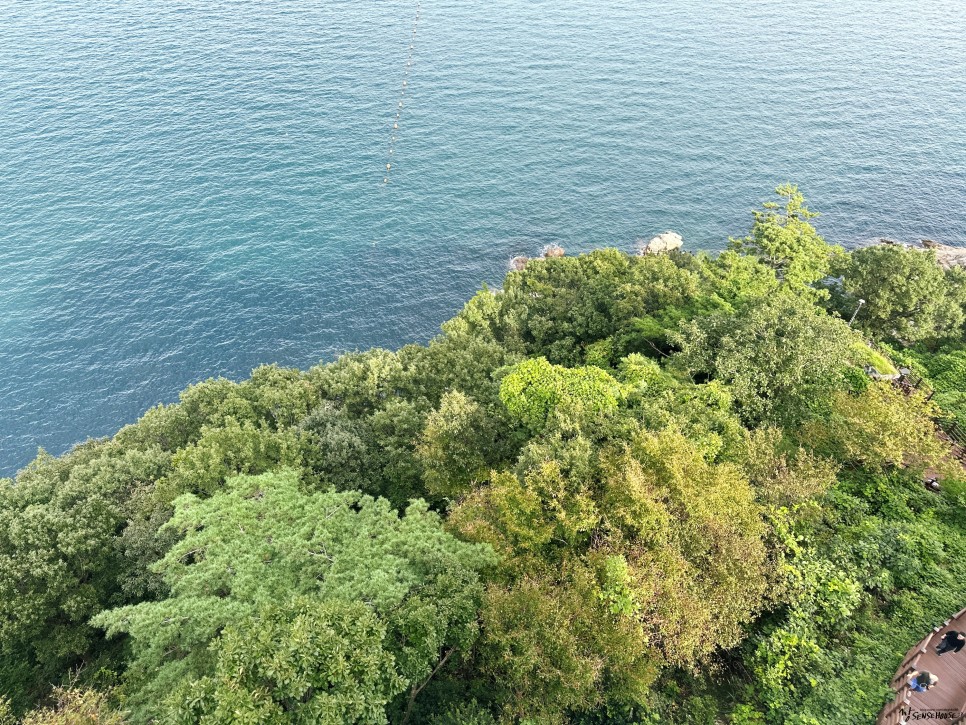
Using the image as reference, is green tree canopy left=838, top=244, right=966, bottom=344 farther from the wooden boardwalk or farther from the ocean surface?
the wooden boardwalk

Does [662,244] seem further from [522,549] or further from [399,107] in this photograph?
[522,549]

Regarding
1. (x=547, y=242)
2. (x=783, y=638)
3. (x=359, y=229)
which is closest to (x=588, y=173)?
(x=547, y=242)

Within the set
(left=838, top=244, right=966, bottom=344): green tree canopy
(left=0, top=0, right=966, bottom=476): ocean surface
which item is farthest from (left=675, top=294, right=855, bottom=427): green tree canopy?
(left=0, top=0, right=966, bottom=476): ocean surface

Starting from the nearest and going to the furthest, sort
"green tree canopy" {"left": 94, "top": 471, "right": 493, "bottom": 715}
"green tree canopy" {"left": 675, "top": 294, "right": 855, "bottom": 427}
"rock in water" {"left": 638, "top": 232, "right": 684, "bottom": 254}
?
"green tree canopy" {"left": 94, "top": 471, "right": 493, "bottom": 715} → "green tree canopy" {"left": 675, "top": 294, "right": 855, "bottom": 427} → "rock in water" {"left": 638, "top": 232, "right": 684, "bottom": 254}

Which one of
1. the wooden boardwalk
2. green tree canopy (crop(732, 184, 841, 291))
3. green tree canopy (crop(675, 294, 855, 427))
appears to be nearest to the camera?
the wooden boardwalk

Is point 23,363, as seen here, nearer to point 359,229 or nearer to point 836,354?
point 359,229

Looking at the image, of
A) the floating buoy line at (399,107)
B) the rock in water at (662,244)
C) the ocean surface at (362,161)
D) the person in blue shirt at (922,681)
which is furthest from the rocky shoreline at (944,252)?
the floating buoy line at (399,107)

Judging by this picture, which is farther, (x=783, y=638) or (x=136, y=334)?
(x=136, y=334)

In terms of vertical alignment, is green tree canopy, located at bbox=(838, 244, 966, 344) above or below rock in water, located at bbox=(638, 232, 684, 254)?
above
